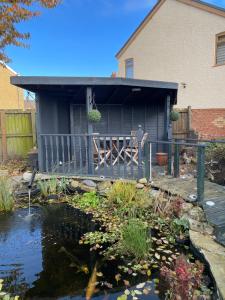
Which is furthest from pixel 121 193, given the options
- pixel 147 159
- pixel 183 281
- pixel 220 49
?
pixel 220 49

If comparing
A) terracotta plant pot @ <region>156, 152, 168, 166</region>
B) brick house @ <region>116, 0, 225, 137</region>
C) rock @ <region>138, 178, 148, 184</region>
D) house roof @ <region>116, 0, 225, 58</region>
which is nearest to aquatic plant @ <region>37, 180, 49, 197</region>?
rock @ <region>138, 178, 148, 184</region>

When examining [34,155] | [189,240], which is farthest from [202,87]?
[189,240]

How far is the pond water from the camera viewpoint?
2.56m

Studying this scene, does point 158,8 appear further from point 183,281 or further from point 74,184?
point 183,281

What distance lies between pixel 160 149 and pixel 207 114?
357 cm

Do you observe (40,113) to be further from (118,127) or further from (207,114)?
(207,114)

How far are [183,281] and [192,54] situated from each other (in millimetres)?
10380

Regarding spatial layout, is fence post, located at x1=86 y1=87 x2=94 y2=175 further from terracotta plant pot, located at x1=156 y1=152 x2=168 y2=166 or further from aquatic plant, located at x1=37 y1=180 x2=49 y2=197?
terracotta plant pot, located at x1=156 y1=152 x2=168 y2=166

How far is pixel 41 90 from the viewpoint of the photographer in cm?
605

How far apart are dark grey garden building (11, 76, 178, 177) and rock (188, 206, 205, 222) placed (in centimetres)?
182

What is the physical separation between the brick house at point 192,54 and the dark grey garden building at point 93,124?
10.7 ft

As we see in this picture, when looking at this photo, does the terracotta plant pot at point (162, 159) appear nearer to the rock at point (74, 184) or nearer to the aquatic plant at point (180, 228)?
the rock at point (74, 184)

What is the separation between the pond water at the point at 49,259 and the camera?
256 centimetres

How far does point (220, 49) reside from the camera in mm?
9742
